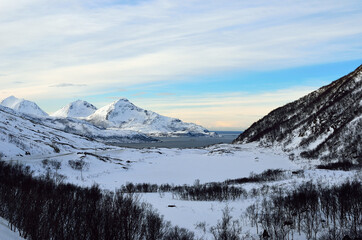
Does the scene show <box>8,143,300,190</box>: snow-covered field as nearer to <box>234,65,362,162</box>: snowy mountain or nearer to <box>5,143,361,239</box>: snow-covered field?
<box>5,143,361,239</box>: snow-covered field

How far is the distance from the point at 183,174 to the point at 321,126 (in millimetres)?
62105

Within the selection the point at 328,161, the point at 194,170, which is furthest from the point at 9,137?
the point at 328,161

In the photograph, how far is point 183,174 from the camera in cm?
7906

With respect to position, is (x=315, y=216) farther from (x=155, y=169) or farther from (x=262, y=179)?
(x=155, y=169)

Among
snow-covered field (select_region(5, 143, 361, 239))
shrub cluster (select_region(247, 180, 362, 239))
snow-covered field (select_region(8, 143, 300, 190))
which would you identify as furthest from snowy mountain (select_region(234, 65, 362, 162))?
shrub cluster (select_region(247, 180, 362, 239))

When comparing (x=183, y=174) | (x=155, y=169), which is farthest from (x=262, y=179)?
(x=155, y=169)

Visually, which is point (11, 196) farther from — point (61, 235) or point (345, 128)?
point (345, 128)

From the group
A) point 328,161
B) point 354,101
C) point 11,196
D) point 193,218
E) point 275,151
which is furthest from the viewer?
point 275,151

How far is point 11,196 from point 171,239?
10704 mm

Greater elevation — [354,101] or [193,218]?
[354,101]

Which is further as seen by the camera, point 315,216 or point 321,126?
point 321,126

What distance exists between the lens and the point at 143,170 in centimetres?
8512

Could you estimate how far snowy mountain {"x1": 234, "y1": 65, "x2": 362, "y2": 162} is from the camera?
8074 cm

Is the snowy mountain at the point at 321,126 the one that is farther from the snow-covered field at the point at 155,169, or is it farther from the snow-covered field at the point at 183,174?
the snow-covered field at the point at 155,169
